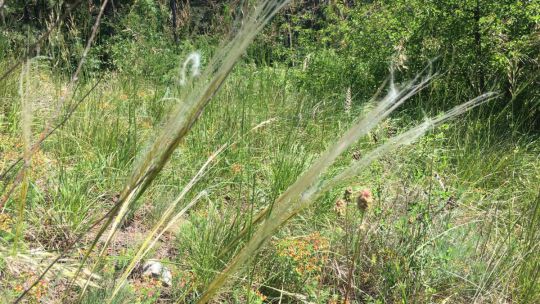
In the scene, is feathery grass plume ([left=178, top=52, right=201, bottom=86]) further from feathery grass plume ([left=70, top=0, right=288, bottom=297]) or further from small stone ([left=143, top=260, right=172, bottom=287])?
small stone ([left=143, top=260, right=172, bottom=287])

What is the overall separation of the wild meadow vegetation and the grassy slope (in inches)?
0.5

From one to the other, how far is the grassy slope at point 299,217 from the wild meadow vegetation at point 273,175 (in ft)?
0.04

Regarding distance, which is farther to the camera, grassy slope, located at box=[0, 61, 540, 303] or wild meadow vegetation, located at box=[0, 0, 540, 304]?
grassy slope, located at box=[0, 61, 540, 303]

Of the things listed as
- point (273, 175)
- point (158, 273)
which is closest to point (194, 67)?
point (158, 273)

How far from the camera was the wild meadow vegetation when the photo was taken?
2.11ft

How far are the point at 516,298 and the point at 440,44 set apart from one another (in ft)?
9.02

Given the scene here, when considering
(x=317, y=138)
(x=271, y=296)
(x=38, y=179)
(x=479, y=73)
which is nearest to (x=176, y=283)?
(x=271, y=296)

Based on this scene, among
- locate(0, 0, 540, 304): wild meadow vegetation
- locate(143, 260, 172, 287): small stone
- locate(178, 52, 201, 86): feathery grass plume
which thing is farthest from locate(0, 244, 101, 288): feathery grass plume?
locate(178, 52, 201, 86): feathery grass plume

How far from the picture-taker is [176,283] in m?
1.68

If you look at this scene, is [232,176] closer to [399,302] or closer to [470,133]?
[399,302]

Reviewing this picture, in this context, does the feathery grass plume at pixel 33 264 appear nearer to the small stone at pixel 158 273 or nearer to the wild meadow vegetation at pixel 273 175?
the wild meadow vegetation at pixel 273 175

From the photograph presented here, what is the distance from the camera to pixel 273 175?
2.38 metres

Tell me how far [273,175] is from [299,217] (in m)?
0.31

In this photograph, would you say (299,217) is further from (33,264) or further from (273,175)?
(33,264)
